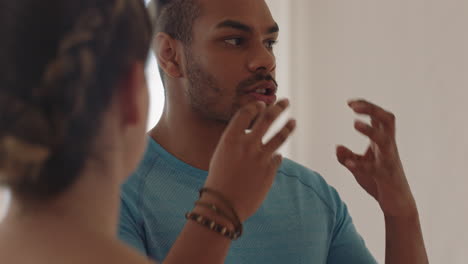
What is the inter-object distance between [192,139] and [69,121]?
682mm

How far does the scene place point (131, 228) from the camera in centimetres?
93

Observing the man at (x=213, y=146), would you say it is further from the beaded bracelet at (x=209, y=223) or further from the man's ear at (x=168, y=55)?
the beaded bracelet at (x=209, y=223)

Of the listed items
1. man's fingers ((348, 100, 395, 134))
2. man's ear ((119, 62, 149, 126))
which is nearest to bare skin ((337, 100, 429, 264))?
man's fingers ((348, 100, 395, 134))

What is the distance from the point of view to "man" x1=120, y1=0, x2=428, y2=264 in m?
0.97

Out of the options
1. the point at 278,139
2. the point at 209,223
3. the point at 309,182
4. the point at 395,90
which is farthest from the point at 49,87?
the point at 395,90

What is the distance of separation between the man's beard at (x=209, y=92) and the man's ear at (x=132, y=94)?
59 centimetres

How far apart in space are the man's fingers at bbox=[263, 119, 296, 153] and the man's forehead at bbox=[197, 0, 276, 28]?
294mm

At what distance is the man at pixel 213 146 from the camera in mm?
972

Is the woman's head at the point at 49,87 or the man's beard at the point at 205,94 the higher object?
the woman's head at the point at 49,87

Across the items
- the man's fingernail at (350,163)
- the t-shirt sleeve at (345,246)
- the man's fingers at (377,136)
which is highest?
the man's fingers at (377,136)

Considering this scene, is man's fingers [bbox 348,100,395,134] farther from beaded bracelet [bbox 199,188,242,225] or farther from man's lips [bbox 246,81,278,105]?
beaded bracelet [bbox 199,188,242,225]

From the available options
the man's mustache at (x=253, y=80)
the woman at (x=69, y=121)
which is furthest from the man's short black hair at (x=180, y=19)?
the woman at (x=69, y=121)

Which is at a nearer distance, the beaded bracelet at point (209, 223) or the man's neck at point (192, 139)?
the beaded bracelet at point (209, 223)

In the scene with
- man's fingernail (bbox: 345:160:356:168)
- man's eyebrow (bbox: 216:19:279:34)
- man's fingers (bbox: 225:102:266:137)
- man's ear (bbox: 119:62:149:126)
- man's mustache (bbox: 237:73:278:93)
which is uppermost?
man's eyebrow (bbox: 216:19:279:34)
